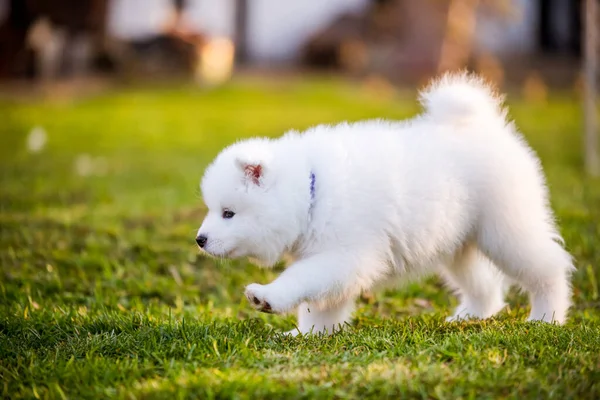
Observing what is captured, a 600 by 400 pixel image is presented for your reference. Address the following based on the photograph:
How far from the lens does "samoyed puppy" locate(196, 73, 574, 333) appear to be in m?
3.13

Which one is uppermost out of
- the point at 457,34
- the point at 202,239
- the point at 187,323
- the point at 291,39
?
the point at 457,34

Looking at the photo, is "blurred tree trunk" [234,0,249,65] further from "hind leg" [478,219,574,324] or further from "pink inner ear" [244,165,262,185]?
"pink inner ear" [244,165,262,185]

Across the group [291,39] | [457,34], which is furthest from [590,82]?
[291,39]

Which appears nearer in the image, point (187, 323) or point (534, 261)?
point (187, 323)

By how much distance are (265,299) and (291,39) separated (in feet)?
58.3

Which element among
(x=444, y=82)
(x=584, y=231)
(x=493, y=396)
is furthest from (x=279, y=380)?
(x=584, y=231)

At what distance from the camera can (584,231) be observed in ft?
17.2

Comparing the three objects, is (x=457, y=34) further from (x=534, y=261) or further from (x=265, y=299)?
(x=265, y=299)

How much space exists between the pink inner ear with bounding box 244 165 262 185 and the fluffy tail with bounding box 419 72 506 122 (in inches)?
39.4

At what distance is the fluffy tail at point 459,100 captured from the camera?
3549 mm

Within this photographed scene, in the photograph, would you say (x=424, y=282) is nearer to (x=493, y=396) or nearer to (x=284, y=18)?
(x=493, y=396)

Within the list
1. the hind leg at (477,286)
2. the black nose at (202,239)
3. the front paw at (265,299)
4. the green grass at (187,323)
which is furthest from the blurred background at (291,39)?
the front paw at (265,299)

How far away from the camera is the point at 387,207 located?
3238mm

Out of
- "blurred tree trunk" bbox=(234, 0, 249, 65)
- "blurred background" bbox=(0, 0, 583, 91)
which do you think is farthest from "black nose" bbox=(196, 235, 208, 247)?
"blurred tree trunk" bbox=(234, 0, 249, 65)
